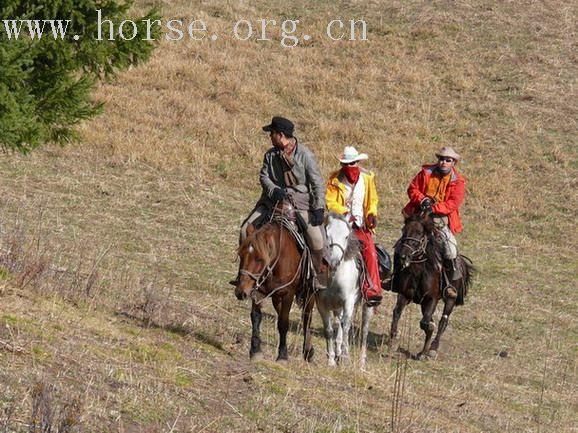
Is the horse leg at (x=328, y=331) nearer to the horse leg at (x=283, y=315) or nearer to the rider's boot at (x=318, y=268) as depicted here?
the rider's boot at (x=318, y=268)

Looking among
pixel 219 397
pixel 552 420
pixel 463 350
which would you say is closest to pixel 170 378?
pixel 219 397

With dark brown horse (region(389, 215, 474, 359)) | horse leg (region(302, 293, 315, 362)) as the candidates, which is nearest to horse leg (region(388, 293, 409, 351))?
dark brown horse (region(389, 215, 474, 359))

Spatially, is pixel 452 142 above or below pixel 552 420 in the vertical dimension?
above

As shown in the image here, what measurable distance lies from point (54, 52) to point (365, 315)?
193 inches

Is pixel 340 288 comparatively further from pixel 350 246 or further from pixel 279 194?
pixel 279 194

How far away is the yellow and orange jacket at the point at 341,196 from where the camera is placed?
12.9 meters

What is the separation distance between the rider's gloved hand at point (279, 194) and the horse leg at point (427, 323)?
13.4 feet

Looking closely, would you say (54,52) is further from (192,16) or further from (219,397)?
(192,16)

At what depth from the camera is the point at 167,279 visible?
53.2ft

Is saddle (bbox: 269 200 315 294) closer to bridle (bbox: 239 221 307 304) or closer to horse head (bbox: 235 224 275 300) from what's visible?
bridle (bbox: 239 221 307 304)

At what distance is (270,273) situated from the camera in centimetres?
1105

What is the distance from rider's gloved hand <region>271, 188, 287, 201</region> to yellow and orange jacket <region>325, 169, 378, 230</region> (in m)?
1.75

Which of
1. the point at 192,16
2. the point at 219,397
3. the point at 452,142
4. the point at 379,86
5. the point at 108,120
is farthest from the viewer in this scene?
the point at 192,16

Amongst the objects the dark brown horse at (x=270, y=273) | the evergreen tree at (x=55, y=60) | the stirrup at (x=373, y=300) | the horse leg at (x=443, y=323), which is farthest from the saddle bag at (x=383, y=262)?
the evergreen tree at (x=55, y=60)
